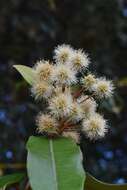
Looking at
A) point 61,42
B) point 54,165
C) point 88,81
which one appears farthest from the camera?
point 61,42

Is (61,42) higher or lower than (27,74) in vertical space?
higher

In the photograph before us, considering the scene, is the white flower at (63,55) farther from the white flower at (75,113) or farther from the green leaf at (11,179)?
the green leaf at (11,179)

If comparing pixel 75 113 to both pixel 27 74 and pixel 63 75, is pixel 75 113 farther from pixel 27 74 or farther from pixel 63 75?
pixel 27 74

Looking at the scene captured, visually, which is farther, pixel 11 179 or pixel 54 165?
pixel 11 179

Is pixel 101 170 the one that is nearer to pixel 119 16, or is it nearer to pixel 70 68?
pixel 119 16

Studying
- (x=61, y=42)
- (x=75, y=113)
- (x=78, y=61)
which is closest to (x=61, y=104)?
(x=75, y=113)

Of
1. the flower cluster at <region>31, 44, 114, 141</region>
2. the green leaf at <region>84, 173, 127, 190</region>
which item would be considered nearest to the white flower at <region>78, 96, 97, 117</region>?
the flower cluster at <region>31, 44, 114, 141</region>

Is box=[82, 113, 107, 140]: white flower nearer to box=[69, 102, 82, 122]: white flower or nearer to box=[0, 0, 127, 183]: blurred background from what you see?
box=[69, 102, 82, 122]: white flower

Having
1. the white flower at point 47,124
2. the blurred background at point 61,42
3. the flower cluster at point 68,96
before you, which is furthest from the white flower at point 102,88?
the blurred background at point 61,42
